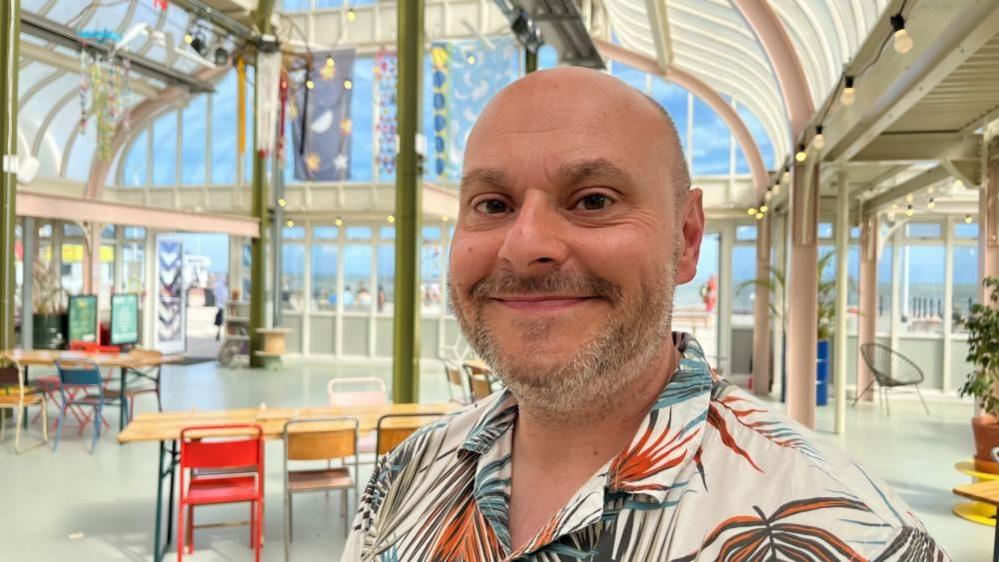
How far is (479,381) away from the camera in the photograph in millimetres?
7363

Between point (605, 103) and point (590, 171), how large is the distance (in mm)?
98

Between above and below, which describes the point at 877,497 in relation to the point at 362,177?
below

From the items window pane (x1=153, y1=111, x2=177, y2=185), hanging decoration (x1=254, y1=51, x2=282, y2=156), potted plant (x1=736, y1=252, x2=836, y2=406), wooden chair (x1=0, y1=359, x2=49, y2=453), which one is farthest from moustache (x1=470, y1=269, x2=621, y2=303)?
window pane (x1=153, y1=111, x2=177, y2=185)

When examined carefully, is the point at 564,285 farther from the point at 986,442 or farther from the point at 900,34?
the point at 986,442

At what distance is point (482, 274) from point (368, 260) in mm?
16268

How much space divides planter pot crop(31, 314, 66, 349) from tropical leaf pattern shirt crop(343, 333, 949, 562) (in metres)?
15.6

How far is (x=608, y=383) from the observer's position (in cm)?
87

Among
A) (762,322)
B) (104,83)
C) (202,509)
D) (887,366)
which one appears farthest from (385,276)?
(202,509)

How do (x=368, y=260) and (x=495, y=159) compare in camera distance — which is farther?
(x=368, y=260)

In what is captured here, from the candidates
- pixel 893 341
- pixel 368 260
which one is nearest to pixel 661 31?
pixel 893 341

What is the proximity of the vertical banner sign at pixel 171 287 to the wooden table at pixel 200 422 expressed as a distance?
44.8 ft

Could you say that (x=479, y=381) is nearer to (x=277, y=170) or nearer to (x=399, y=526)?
(x=399, y=526)

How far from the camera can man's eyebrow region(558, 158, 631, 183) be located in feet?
2.79

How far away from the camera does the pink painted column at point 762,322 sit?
42.2 ft
